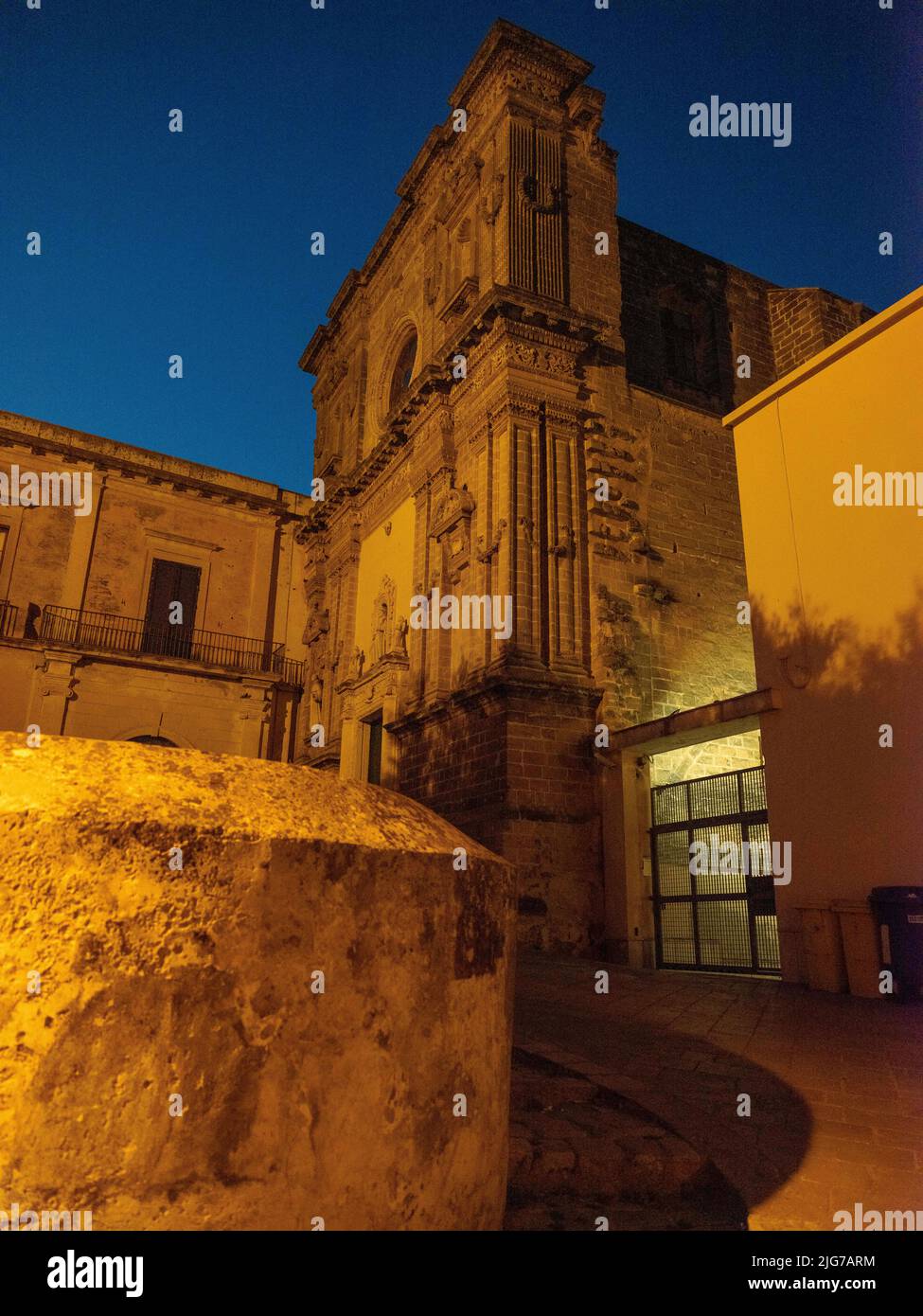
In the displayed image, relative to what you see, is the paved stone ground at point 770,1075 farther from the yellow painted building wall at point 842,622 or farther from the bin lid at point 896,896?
the yellow painted building wall at point 842,622

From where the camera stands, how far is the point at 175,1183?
1588 millimetres

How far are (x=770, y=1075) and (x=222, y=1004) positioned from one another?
3596 mm

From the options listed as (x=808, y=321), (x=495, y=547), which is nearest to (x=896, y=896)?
(x=495, y=547)

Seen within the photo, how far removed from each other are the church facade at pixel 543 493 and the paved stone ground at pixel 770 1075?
439 cm

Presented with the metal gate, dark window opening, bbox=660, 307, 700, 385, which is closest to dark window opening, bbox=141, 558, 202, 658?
dark window opening, bbox=660, 307, 700, 385

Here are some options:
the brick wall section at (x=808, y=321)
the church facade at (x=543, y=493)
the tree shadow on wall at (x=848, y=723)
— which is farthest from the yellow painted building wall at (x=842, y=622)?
the brick wall section at (x=808, y=321)

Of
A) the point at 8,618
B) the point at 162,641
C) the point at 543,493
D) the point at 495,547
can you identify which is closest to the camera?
the point at 495,547

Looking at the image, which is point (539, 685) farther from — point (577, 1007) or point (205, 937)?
point (205, 937)

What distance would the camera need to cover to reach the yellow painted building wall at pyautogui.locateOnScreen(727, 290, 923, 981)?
750 cm

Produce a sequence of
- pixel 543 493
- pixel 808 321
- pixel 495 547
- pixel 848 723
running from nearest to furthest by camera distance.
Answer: pixel 848 723 → pixel 495 547 → pixel 543 493 → pixel 808 321

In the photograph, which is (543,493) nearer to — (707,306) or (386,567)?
(386,567)

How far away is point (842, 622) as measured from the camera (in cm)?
827

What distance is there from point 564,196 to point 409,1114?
15.8 m

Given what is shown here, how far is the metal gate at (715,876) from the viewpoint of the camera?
363 inches
